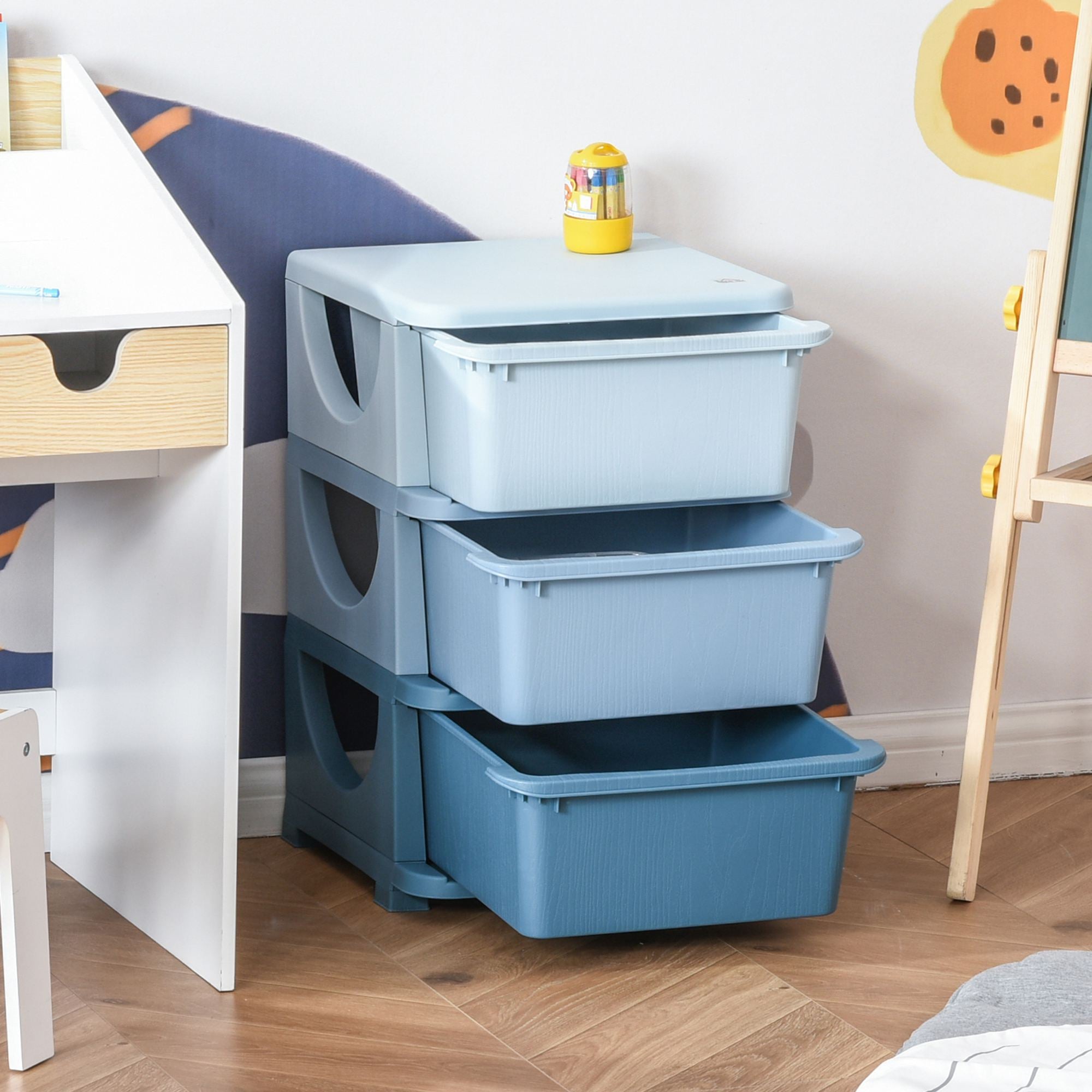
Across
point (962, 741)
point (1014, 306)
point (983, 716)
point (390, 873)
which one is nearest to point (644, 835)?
point (390, 873)

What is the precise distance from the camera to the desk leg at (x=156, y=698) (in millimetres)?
1617

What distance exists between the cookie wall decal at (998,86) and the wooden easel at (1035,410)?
1.23 ft

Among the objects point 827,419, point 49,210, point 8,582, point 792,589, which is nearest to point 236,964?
point 8,582

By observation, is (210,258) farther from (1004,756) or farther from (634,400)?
(1004,756)

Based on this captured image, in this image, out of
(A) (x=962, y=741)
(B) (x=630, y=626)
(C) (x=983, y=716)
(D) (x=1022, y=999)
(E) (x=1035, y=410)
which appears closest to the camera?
(D) (x=1022, y=999)

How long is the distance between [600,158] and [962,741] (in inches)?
39.1

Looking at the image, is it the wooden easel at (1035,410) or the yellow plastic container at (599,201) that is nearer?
the wooden easel at (1035,410)

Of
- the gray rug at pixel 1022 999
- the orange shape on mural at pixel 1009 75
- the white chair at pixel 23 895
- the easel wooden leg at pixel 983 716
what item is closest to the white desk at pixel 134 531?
the white chair at pixel 23 895

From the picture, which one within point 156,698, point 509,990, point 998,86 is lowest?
point 509,990

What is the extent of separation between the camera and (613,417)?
66.8 inches

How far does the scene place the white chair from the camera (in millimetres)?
1453

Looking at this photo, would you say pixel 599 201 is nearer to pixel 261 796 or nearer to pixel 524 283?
pixel 524 283

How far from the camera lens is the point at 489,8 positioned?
79.1 inches

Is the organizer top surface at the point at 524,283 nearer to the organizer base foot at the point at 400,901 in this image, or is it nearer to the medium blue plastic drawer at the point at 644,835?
the medium blue plastic drawer at the point at 644,835
